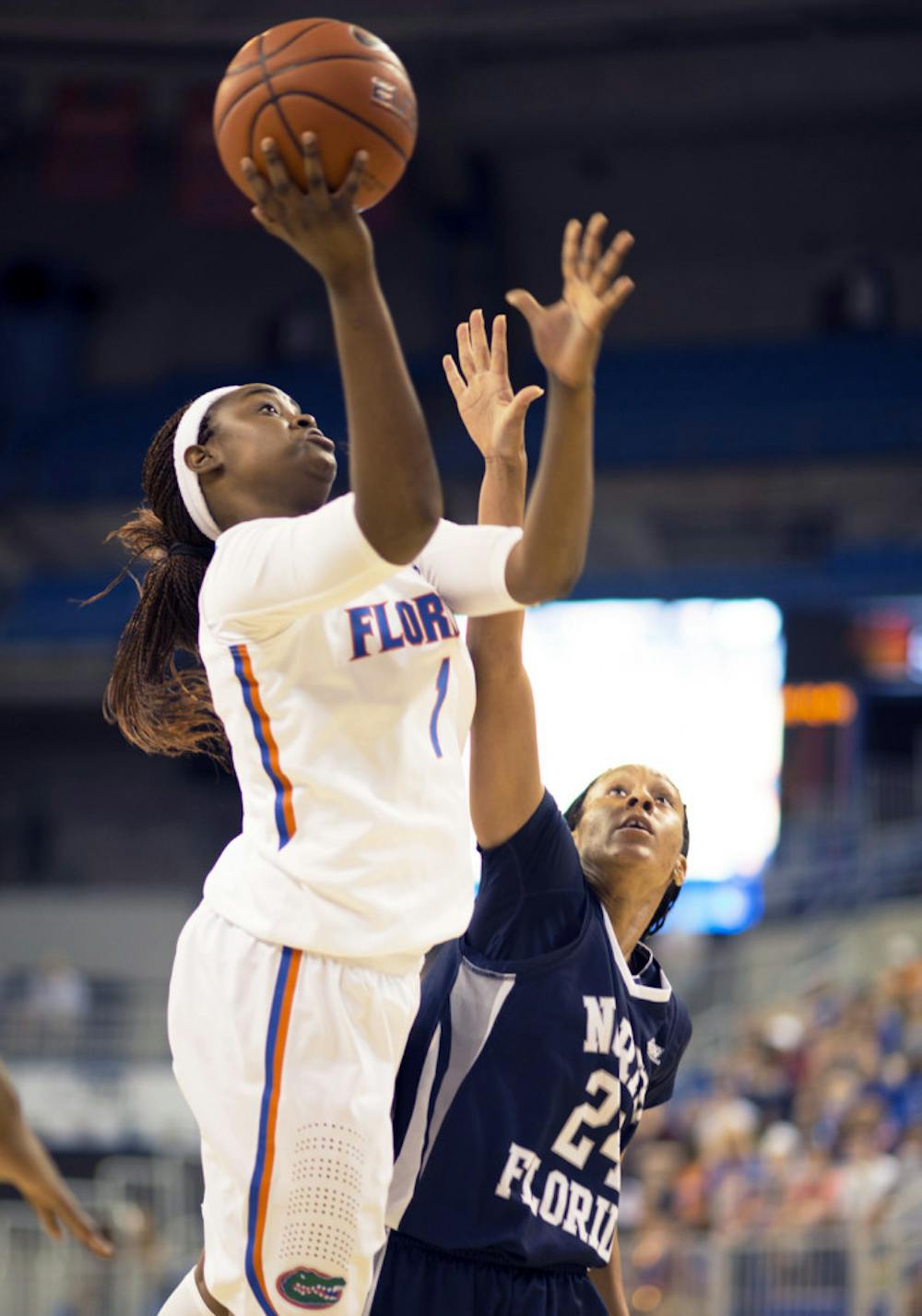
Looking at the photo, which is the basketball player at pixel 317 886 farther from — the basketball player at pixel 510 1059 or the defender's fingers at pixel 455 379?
the defender's fingers at pixel 455 379

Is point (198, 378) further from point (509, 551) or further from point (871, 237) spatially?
point (509, 551)

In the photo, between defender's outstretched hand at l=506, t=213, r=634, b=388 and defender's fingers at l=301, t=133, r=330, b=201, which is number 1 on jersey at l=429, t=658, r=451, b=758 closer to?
defender's outstretched hand at l=506, t=213, r=634, b=388

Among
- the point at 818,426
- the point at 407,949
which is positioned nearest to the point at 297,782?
the point at 407,949

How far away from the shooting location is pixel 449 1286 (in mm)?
2832

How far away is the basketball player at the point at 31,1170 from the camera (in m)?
2.93

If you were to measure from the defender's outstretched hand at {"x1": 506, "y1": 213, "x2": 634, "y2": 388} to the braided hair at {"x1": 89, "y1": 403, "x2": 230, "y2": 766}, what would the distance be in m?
0.74

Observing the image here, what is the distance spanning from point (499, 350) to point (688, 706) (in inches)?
551

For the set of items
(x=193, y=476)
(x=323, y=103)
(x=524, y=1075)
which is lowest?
(x=524, y=1075)

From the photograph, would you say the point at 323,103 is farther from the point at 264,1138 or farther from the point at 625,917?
the point at 625,917

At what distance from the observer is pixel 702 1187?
9.05 m

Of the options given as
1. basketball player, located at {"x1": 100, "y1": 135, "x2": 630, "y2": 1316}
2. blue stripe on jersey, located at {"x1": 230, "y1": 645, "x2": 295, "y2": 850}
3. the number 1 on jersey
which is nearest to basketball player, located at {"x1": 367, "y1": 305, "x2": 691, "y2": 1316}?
the number 1 on jersey

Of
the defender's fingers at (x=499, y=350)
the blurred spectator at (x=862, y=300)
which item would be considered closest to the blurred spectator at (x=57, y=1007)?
the blurred spectator at (x=862, y=300)

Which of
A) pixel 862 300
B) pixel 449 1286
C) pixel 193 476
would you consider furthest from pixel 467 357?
pixel 862 300

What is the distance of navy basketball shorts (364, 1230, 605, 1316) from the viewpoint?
283 centimetres
